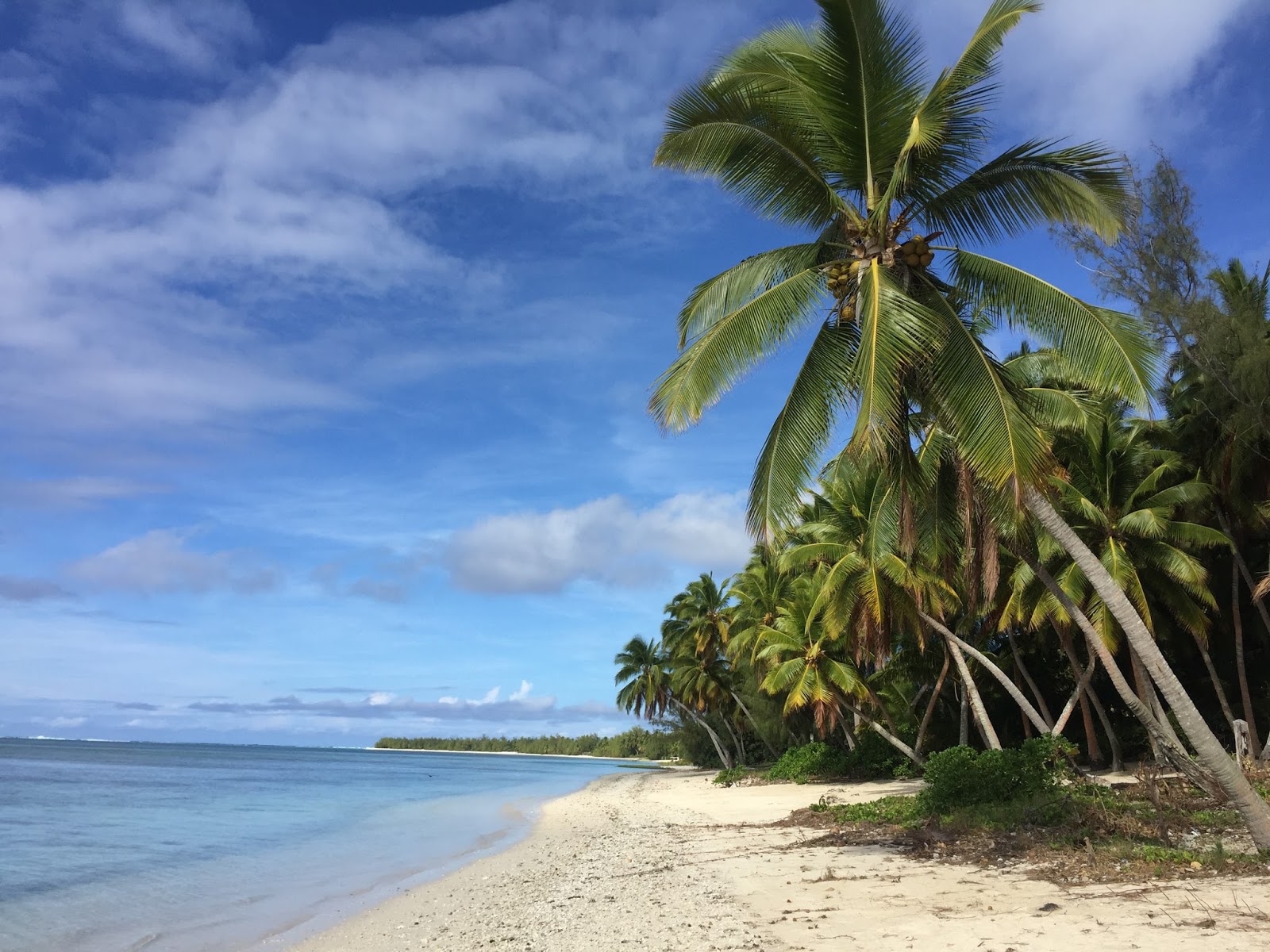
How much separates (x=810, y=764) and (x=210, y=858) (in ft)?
64.6

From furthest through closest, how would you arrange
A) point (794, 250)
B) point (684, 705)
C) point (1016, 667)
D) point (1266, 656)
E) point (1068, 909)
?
point (684, 705) < point (1016, 667) < point (1266, 656) < point (794, 250) < point (1068, 909)

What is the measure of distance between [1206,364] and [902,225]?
255 inches

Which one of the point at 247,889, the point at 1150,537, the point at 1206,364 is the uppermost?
the point at 1206,364

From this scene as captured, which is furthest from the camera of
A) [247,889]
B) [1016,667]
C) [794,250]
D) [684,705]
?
[684,705]

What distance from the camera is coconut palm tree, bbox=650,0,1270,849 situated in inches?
320

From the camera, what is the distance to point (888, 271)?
896 centimetres

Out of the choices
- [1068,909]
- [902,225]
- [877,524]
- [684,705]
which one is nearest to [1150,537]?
[877,524]

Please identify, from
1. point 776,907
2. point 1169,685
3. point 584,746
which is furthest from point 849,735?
point 584,746

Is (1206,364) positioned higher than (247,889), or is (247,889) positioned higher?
(1206,364)

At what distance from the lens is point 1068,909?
6.61m

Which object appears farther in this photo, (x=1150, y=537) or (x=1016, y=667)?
(x=1016, y=667)

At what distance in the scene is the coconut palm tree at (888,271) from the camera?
8141mm

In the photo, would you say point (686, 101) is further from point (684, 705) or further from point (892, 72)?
point (684, 705)

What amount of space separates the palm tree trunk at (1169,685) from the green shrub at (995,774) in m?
3.21
